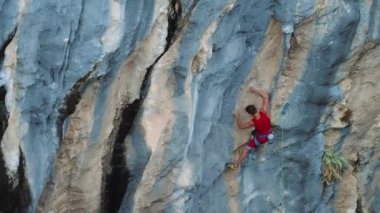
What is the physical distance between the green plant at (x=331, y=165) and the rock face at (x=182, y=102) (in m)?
0.11

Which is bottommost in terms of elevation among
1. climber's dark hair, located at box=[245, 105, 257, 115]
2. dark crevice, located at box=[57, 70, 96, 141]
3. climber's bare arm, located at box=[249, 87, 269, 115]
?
dark crevice, located at box=[57, 70, 96, 141]

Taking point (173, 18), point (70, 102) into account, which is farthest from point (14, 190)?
point (173, 18)

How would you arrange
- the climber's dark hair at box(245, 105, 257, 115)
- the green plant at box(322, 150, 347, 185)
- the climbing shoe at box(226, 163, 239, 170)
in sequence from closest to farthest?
the climber's dark hair at box(245, 105, 257, 115), the climbing shoe at box(226, 163, 239, 170), the green plant at box(322, 150, 347, 185)

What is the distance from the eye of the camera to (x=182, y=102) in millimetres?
8008

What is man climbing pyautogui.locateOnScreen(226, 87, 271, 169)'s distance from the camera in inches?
361

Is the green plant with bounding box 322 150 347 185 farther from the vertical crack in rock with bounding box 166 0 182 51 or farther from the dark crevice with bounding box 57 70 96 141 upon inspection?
the dark crevice with bounding box 57 70 96 141

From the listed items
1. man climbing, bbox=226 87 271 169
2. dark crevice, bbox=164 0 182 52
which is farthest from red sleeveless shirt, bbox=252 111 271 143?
dark crevice, bbox=164 0 182 52

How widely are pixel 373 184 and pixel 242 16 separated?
435 cm

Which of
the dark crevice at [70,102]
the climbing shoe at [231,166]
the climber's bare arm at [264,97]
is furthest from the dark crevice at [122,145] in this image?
the climber's bare arm at [264,97]

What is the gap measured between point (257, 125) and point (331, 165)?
1.78 metres

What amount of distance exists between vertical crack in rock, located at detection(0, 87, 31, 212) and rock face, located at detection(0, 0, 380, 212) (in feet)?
0.04

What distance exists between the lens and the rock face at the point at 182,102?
6.80m

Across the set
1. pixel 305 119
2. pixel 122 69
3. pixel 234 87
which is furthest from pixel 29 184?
A: pixel 305 119

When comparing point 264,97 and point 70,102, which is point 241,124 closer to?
point 264,97
